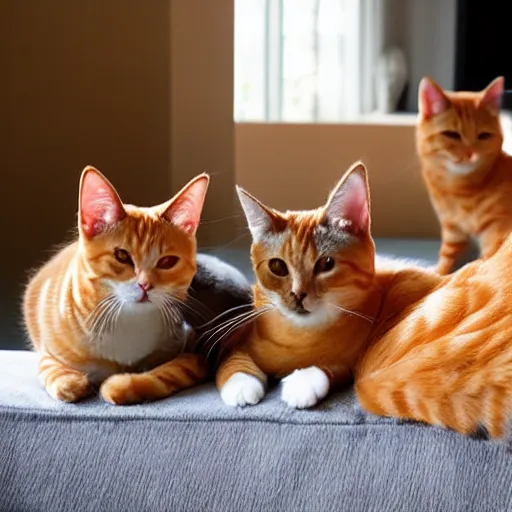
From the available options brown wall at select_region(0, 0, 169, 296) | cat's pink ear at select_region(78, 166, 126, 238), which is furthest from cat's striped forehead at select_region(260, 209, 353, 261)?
brown wall at select_region(0, 0, 169, 296)

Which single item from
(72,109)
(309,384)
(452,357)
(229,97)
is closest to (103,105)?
(72,109)

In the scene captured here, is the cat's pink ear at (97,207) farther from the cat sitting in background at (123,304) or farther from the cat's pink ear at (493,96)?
the cat's pink ear at (493,96)

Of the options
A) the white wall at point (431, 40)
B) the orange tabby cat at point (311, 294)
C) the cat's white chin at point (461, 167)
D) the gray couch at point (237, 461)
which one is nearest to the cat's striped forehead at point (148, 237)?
the orange tabby cat at point (311, 294)

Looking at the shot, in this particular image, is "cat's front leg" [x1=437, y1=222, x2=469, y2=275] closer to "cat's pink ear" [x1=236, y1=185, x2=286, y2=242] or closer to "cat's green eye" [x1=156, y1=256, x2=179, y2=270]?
"cat's pink ear" [x1=236, y1=185, x2=286, y2=242]

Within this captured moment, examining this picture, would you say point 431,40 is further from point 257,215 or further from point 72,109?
point 72,109

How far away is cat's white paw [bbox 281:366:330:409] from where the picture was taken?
0.92m

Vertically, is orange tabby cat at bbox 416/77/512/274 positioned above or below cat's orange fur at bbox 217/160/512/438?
above

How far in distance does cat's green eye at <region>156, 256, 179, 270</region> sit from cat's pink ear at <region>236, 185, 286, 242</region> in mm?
117

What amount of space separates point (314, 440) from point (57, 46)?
40.2 inches

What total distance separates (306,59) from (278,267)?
1.75 feet

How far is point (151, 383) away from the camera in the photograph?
3.18 ft

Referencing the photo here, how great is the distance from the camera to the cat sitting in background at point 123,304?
0.96m

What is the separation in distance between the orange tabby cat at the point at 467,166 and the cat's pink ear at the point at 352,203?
8.0 inches

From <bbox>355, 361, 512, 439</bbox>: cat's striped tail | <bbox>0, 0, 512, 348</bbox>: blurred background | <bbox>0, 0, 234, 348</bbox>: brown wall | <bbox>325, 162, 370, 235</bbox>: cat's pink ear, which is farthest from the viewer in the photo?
<bbox>0, 0, 234, 348</bbox>: brown wall
